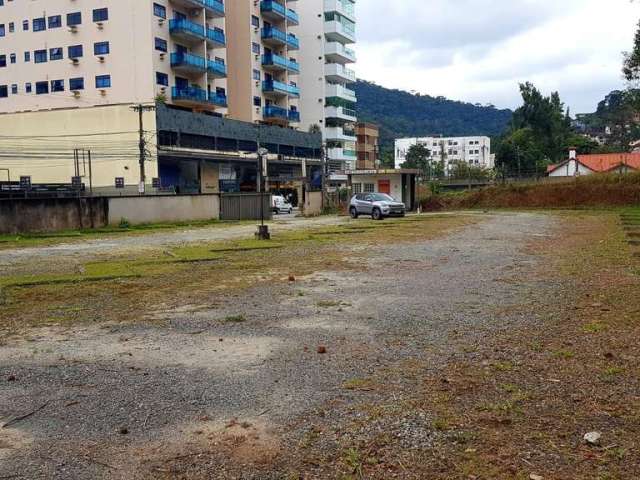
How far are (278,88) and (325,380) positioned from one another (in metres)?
67.4

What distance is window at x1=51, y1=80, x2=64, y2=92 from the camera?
54562 mm

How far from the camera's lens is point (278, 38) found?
69312mm

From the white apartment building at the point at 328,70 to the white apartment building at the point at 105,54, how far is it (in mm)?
23677

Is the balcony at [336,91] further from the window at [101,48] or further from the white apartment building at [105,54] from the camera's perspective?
the window at [101,48]

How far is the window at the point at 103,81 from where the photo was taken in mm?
52688

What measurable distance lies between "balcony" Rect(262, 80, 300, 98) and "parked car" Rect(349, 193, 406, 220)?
120ft

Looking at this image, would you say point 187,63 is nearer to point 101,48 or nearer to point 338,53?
point 101,48

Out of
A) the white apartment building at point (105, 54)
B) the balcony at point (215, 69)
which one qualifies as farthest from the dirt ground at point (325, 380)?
the balcony at point (215, 69)

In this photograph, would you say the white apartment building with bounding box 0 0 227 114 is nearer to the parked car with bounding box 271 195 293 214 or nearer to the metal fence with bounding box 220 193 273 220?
the parked car with bounding box 271 195 293 214

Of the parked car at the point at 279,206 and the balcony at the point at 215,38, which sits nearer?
the parked car at the point at 279,206

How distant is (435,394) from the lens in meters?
4.66

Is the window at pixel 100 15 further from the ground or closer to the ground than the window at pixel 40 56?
further from the ground

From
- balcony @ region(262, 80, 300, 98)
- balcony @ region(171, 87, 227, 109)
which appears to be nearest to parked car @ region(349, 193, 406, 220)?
balcony @ region(171, 87, 227, 109)

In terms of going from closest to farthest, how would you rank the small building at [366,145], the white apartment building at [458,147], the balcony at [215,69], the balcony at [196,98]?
1. the balcony at [196,98]
2. the balcony at [215,69]
3. the small building at [366,145]
4. the white apartment building at [458,147]
